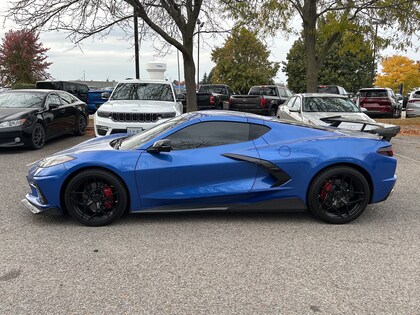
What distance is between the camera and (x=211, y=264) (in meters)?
3.43

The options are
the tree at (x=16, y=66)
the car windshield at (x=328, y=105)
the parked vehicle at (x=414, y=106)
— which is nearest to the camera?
the car windshield at (x=328, y=105)

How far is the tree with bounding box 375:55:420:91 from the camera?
187 feet

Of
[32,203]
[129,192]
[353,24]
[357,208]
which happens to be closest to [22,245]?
[32,203]

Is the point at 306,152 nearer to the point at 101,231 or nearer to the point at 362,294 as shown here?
the point at 362,294

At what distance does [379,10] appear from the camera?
43.5 ft

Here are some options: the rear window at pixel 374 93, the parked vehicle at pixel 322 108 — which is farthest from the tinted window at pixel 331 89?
the parked vehicle at pixel 322 108

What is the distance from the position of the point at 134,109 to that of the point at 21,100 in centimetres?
367

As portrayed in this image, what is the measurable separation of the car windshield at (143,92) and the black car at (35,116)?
72.8 inches

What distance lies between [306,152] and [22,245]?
3210mm

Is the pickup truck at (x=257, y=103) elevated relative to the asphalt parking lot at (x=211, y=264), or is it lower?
elevated

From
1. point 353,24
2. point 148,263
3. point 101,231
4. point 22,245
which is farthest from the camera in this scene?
point 353,24

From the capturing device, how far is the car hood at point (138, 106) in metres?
8.37

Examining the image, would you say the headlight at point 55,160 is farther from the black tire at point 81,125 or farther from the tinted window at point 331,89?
the tinted window at point 331,89

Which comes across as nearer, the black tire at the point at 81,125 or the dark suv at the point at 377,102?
the black tire at the point at 81,125
